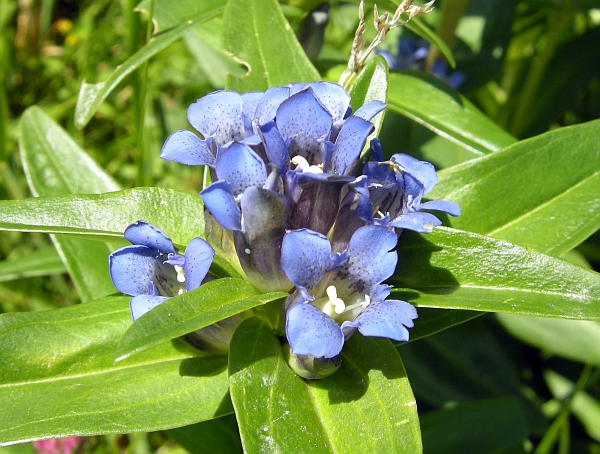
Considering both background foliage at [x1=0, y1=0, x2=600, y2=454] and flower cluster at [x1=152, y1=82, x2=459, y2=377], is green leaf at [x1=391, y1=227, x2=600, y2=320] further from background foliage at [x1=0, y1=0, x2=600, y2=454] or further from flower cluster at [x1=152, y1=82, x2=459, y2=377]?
flower cluster at [x1=152, y1=82, x2=459, y2=377]

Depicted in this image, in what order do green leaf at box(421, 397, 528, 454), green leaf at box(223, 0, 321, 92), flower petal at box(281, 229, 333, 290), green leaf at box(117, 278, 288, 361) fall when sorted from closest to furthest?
green leaf at box(117, 278, 288, 361) → flower petal at box(281, 229, 333, 290) → green leaf at box(223, 0, 321, 92) → green leaf at box(421, 397, 528, 454)

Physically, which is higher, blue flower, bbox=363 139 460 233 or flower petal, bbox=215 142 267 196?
flower petal, bbox=215 142 267 196

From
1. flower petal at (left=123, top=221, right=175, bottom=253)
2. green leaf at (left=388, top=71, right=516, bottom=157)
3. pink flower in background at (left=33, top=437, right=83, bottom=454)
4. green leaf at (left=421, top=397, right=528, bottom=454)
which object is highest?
flower petal at (left=123, top=221, right=175, bottom=253)

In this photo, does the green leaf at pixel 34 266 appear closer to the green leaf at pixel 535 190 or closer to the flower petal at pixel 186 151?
the flower petal at pixel 186 151

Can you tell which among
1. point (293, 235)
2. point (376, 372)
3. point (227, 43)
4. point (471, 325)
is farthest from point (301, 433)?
point (471, 325)

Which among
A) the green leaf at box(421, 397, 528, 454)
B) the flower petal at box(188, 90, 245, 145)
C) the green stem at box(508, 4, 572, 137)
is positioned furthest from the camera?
the green stem at box(508, 4, 572, 137)

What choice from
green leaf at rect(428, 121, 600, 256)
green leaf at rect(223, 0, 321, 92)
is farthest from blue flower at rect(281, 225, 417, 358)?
green leaf at rect(223, 0, 321, 92)

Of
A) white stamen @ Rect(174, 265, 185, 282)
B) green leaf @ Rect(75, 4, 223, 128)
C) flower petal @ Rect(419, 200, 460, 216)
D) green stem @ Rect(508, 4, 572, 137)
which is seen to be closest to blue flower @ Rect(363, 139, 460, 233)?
flower petal @ Rect(419, 200, 460, 216)

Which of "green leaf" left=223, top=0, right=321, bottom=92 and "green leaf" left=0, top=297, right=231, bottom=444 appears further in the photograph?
"green leaf" left=223, top=0, right=321, bottom=92
